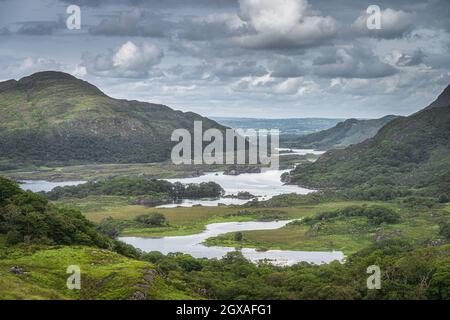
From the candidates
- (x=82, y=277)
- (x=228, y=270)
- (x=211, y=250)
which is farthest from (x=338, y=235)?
(x=82, y=277)

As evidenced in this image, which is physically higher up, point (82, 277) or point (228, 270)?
point (82, 277)

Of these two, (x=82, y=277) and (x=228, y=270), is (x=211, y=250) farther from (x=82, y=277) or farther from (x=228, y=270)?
(x=82, y=277)

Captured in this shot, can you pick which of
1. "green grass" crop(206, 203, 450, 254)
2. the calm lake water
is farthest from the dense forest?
"green grass" crop(206, 203, 450, 254)

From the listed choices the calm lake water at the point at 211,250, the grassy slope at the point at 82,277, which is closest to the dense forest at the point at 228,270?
the grassy slope at the point at 82,277

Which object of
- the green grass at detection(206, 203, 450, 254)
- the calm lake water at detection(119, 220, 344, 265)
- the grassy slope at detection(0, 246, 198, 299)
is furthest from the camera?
the green grass at detection(206, 203, 450, 254)

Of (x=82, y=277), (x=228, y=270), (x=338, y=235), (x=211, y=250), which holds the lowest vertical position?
(x=211, y=250)

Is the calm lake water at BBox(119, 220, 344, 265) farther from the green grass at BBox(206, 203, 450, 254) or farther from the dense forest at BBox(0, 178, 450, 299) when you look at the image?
the dense forest at BBox(0, 178, 450, 299)
